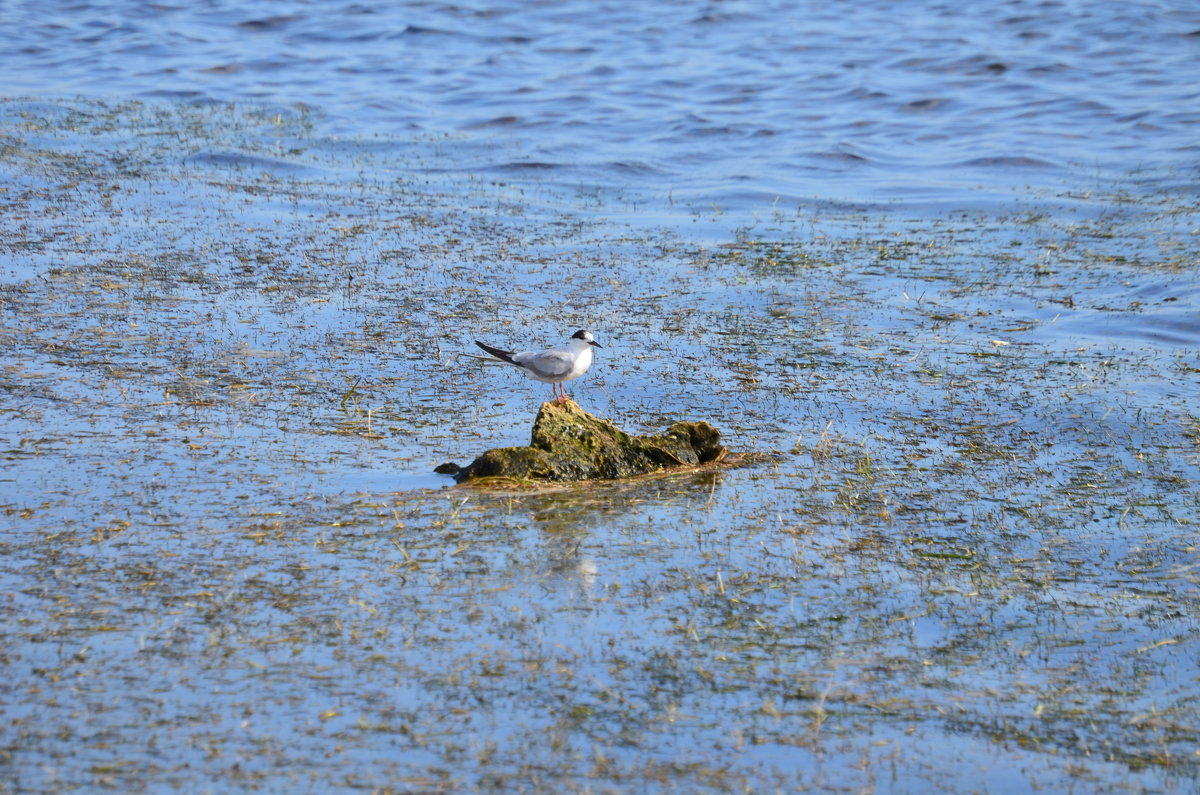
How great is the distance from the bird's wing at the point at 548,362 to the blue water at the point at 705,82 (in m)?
8.60

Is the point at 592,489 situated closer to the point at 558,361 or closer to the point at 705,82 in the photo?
the point at 558,361

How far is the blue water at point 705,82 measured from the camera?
19.2 metres

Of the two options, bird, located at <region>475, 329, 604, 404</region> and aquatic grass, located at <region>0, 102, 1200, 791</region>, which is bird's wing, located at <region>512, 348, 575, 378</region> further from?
aquatic grass, located at <region>0, 102, 1200, 791</region>

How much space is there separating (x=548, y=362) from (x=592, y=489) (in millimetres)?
1289

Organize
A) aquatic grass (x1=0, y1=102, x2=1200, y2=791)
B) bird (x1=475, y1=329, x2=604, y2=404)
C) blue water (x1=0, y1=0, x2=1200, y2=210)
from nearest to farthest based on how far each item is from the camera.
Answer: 1. aquatic grass (x1=0, y1=102, x2=1200, y2=791)
2. bird (x1=475, y1=329, x2=604, y2=404)
3. blue water (x1=0, y1=0, x2=1200, y2=210)

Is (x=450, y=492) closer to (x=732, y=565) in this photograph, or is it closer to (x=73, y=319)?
(x=732, y=565)

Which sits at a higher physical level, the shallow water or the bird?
the bird

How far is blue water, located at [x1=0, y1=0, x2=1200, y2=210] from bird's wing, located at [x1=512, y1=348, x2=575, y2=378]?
8600 millimetres

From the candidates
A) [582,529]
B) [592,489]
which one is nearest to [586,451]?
[592,489]

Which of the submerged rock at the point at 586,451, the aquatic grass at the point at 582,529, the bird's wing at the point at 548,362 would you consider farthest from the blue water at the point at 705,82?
the submerged rock at the point at 586,451

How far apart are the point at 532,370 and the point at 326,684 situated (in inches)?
149

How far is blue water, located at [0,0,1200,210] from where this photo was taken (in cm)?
1923

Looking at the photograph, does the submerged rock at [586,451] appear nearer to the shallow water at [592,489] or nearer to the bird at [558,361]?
the shallow water at [592,489]

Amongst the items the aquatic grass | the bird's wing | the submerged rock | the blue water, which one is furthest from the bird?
the blue water
